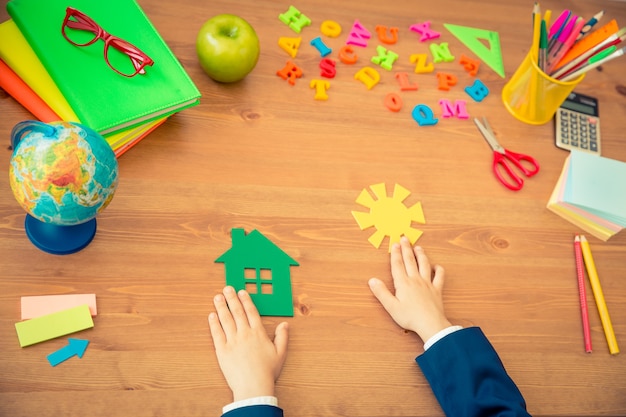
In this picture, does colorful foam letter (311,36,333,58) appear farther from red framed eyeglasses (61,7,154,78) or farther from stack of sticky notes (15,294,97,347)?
stack of sticky notes (15,294,97,347)

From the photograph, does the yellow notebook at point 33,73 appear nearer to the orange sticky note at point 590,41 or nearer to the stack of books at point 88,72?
the stack of books at point 88,72

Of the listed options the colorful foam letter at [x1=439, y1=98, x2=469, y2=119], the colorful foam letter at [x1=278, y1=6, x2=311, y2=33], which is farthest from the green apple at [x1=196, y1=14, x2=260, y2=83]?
the colorful foam letter at [x1=439, y1=98, x2=469, y2=119]

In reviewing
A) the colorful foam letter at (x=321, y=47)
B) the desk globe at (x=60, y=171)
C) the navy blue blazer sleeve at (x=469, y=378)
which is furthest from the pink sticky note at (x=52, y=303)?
the colorful foam letter at (x=321, y=47)

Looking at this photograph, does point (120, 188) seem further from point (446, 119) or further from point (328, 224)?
point (446, 119)

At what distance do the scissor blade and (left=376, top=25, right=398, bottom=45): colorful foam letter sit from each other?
232mm

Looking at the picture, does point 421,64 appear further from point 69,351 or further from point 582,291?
point 69,351

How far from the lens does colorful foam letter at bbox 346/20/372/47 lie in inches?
42.3

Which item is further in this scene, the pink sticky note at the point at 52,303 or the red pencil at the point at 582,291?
the red pencil at the point at 582,291

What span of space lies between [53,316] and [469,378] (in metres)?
0.58

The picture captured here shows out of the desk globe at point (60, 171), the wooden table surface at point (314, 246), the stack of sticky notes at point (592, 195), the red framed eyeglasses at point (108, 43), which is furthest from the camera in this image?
the stack of sticky notes at point (592, 195)

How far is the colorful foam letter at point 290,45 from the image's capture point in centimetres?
103

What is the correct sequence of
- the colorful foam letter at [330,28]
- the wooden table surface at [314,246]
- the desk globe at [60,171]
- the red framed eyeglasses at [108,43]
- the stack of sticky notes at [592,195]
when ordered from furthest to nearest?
1. the colorful foam letter at [330,28]
2. the stack of sticky notes at [592,195]
3. the red framed eyeglasses at [108,43]
4. the wooden table surface at [314,246]
5. the desk globe at [60,171]

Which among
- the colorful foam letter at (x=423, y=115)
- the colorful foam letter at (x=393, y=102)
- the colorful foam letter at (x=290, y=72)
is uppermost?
the colorful foam letter at (x=290, y=72)

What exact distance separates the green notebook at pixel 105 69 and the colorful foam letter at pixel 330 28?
316mm
